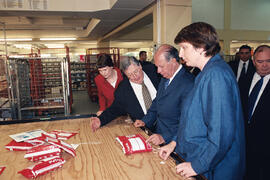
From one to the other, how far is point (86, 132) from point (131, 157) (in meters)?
0.75

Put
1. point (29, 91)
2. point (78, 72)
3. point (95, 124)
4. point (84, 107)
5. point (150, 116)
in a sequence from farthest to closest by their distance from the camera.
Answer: point (78, 72)
point (84, 107)
point (29, 91)
point (150, 116)
point (95, 124)

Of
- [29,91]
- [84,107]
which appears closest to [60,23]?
[84,107]

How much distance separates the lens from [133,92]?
2514mm

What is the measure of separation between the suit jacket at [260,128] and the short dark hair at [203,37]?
1.58m

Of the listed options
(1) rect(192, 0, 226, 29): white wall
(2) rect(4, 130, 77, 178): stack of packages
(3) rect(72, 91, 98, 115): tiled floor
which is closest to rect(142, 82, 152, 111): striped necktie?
(2) rect(4, 130, 77, 178): stack of packages

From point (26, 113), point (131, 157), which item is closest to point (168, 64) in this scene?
point (131, 157)

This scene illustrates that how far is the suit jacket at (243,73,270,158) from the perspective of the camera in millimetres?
2480

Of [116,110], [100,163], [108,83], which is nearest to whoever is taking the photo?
[100,163]

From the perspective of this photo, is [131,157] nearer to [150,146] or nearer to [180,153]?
[150,146]

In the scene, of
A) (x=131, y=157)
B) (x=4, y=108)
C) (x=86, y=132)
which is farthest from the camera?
(x=4, y=108)

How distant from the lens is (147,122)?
230 cm

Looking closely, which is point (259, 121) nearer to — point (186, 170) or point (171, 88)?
point (171, 88)

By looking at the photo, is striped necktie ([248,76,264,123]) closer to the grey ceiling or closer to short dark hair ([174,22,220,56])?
short dark hair ([174,22,220,56])

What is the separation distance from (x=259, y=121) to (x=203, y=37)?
177cm
